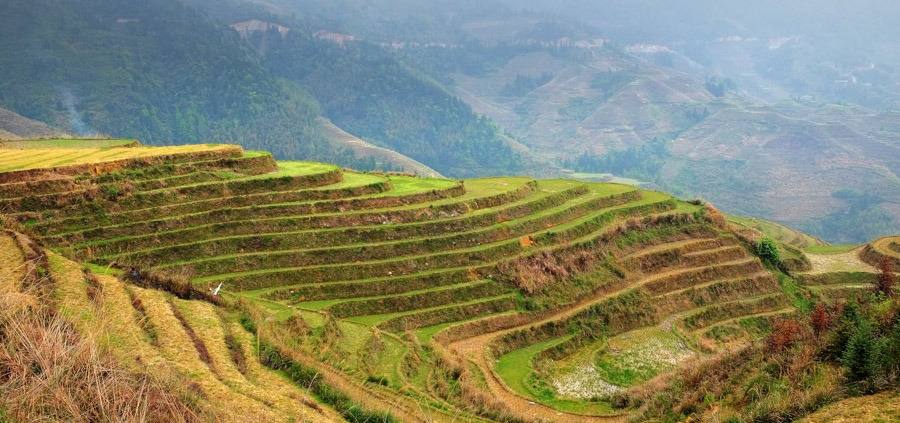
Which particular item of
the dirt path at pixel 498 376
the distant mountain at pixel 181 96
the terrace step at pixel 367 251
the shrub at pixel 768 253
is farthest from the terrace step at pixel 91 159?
the distant mountain at pixel 181 96

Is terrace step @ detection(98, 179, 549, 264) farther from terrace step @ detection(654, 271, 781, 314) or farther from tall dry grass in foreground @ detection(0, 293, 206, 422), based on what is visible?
tall dry grass in foreground @ detection(0, 293, 206, 422)

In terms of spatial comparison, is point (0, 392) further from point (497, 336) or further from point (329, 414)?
point (497, 336)

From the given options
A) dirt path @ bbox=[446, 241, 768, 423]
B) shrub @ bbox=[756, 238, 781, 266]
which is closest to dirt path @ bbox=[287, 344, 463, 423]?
dirt path @ bbox=[446, 241, 768, 423]

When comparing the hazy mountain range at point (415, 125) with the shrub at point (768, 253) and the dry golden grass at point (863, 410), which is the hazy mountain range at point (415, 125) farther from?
the dry golden grass at point (863, 410)

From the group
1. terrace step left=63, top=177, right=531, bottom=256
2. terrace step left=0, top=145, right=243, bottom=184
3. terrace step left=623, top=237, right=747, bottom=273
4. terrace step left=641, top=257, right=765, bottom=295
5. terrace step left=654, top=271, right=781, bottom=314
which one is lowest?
terrace step left=654, top=271, right=781, bottom=314

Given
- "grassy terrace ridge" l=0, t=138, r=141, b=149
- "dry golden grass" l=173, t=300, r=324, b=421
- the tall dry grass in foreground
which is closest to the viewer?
the tall dry grass in foreground

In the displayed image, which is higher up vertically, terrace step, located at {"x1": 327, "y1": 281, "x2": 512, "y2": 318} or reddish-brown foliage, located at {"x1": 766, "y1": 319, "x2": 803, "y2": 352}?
reddish-brown foliage, located at {"x1": 766, "y1": 319, "x2": 803, "y2": 352}

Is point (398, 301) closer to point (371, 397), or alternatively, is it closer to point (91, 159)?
point (371, 397)
